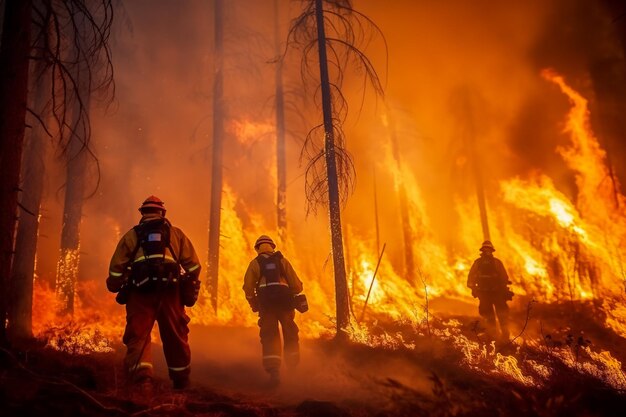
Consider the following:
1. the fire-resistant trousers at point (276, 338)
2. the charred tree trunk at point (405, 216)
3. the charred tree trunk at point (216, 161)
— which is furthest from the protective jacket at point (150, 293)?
the charred tree trunk at point (405, 216)

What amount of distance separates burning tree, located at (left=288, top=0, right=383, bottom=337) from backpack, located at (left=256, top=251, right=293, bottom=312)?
2.26 metres

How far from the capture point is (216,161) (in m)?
13.4

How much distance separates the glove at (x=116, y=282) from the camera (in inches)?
166

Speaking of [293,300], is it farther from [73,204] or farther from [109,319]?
[73,204]

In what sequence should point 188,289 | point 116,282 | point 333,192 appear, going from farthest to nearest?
1. point 333,192
2. point 188,289
3. point 116,282

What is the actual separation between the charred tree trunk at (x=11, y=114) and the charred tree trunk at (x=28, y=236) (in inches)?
120

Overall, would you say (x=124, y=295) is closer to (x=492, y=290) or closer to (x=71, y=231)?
(x=492, y=290)

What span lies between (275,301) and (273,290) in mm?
194

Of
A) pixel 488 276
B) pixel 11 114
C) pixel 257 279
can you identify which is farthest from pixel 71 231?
pixel 488 276

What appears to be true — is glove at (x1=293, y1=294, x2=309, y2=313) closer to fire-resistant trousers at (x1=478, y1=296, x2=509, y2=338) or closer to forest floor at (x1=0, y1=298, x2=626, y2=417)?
forest floor at (x1=0, y1=298, x2=626, y2=417)

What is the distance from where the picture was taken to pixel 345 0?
29.8ft

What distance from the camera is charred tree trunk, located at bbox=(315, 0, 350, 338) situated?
26.5 feet

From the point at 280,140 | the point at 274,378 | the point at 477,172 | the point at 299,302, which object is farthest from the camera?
the point at 477,172

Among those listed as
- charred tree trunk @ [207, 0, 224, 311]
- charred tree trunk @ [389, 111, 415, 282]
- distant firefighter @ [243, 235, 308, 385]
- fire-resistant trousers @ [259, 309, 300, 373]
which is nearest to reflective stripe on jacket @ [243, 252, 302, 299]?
distant firefighter @ [243, 235, 308, 385]
